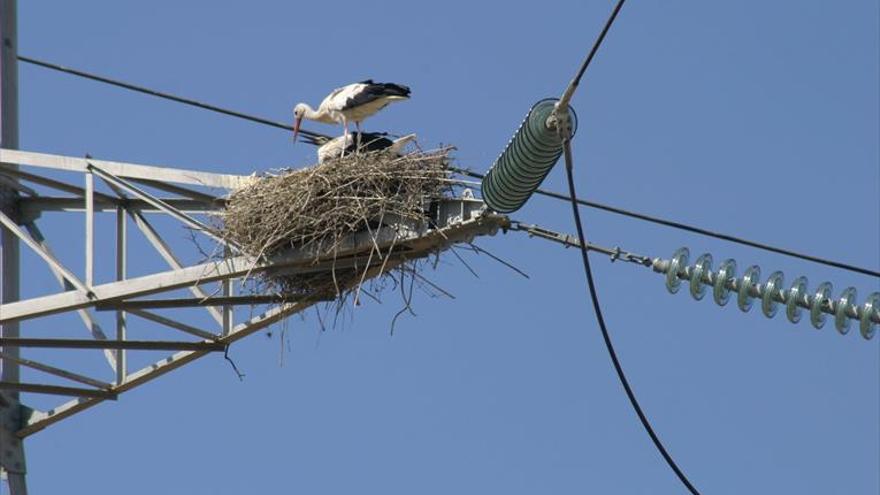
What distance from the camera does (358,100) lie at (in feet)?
70.4

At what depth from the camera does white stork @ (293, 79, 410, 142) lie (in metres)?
21.2

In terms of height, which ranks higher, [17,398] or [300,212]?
[300,212]

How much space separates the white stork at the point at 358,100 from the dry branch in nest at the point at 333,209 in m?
1.89

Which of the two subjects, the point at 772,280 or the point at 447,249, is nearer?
the point at 772,280

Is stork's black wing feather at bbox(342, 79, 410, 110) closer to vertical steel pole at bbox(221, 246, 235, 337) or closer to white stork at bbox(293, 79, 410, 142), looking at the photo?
white stork at bbox(293, 79, 410, 142)

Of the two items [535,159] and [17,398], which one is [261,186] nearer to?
[17,398]

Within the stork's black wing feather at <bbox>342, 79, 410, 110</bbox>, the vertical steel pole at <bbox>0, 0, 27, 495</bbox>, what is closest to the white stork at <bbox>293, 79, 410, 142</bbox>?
the stork's black wing feather at <bbox>342, 79, 410, 110</bbox>

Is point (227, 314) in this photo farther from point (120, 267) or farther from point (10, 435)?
point (10, 435)

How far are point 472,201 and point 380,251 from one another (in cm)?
77

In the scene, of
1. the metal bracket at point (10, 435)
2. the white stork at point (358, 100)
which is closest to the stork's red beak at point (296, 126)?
the white stork at point (358, 100)

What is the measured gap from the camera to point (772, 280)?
52.3ft

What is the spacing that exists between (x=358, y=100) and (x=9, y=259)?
312 cm

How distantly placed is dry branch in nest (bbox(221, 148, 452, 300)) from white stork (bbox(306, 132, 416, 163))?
23 cm

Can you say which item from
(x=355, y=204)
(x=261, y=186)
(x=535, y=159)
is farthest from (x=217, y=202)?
(x=535, y=159)
